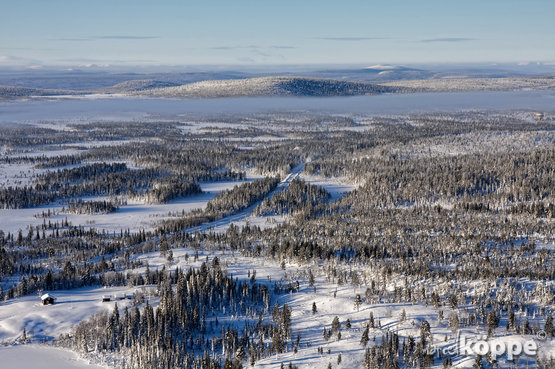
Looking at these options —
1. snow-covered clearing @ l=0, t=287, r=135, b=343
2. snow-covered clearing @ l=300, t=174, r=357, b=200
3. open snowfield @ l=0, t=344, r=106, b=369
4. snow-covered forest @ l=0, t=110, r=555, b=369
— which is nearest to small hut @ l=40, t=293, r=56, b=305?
snow-covered clearing @ l=0, t=287, r=135, b=343

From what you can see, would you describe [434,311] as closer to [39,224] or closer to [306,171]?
[39,224]

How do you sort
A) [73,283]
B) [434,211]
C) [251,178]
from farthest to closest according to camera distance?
[251,178] → [434,211] → [73,283]

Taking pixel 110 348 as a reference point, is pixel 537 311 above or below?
above

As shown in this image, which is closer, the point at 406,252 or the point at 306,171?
the point at 406,252

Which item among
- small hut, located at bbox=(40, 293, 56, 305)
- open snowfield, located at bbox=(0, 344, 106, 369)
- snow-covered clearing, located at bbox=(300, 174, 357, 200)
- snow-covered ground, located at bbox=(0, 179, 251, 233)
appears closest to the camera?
open snowfield, located at bbox=(0, 344, 106, 369)

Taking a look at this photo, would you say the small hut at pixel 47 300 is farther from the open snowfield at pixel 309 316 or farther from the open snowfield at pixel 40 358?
the open snowfield at pixel 40 358

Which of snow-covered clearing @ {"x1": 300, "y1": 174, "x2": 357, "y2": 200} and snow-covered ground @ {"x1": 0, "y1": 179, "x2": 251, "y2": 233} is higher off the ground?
snow-covered clearing @ {"x1": 300, "y1": 174, "x2": 357, "y2": 200}

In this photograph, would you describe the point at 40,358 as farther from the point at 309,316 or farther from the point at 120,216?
the point at 120,216

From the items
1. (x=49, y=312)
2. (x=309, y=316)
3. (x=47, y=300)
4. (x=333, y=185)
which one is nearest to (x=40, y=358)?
(x=49, y=312)

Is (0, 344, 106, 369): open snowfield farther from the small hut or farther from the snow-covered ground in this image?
the snow-covered ground

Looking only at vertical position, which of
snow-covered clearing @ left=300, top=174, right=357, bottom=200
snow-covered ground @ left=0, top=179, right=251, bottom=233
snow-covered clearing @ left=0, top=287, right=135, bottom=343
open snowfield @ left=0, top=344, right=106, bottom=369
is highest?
snow-covered clearing @ left=0, top=287, right=135, bottom=343

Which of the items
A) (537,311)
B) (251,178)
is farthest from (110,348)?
(251,178)
